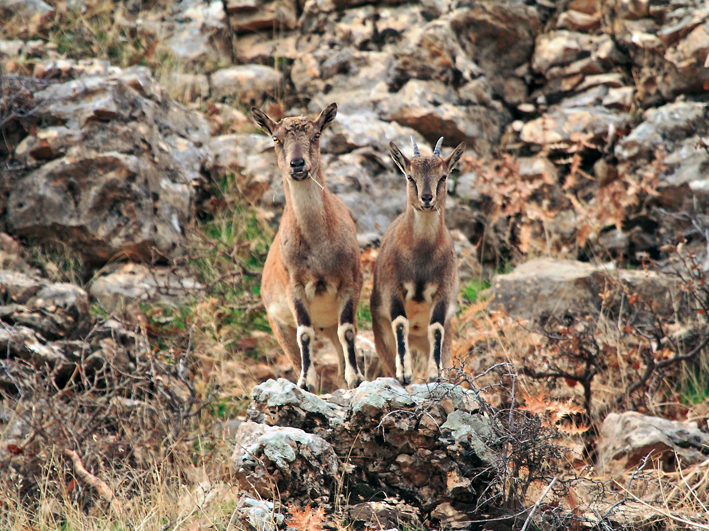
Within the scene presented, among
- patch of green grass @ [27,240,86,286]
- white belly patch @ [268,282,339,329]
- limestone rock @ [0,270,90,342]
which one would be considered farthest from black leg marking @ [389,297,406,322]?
patch of green grass @ [27,240,86,286]

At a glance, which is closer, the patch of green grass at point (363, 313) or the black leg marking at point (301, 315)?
the black leg marking at point (301, 315)

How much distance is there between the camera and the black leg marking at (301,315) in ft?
20.1

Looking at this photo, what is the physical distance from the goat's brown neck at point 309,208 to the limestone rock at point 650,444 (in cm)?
327

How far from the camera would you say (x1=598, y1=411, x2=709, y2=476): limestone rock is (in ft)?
21.2

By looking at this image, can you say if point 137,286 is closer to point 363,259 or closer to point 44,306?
point 44,306

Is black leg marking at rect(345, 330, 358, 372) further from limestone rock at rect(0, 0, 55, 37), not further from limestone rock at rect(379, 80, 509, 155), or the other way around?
limestone rock at rect(0, 0, 55, 37)

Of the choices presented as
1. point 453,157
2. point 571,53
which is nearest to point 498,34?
point 571,53

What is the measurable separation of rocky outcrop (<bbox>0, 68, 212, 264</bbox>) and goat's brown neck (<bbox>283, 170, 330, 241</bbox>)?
3.51 meters

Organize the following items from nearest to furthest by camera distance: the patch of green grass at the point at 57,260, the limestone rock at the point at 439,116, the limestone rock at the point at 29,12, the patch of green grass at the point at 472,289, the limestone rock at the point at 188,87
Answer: the patch of green grass at the point at 57,260 < the patch of green grass at the point at 472,289 < the limestone rock at the point at 439,116 < the limestone rock at the point at 188,87 < the limestone rock at the point at 29,12

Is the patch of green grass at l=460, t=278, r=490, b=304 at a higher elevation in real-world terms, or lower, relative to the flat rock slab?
lower

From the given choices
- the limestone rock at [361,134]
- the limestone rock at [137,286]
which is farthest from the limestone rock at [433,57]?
the limestone rock at [137,286]

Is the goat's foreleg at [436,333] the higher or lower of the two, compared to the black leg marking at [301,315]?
lower

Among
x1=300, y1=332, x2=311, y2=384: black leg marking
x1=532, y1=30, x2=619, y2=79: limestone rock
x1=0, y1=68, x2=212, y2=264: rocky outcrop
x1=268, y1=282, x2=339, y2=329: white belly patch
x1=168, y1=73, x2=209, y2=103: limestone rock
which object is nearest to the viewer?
x1=300, y1=332, x2=311, y2=384: black leg marking

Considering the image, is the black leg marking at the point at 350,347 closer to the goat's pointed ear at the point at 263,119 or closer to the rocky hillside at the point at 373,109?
the goat's pointed ear at the point at 263,119
